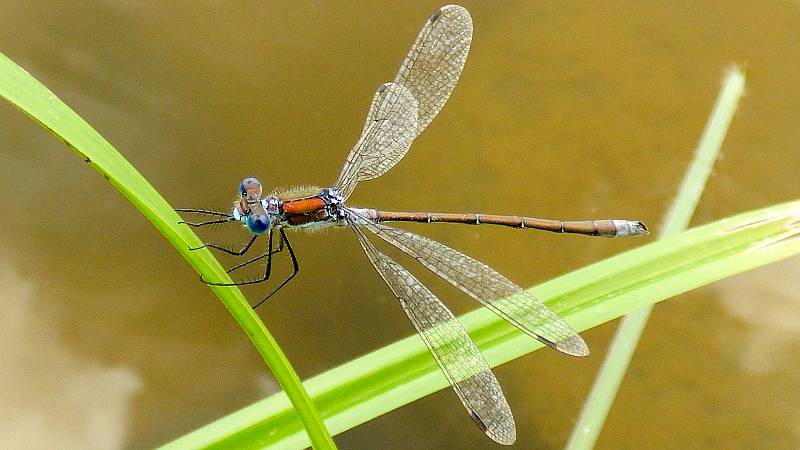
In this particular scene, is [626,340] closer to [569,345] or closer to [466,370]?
[569,345]

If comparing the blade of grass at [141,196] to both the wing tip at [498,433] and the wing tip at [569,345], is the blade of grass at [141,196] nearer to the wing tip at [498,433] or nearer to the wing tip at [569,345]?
the wing tip at [498,433]

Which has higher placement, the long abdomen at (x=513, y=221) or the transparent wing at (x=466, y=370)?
the long abdomen at (x=513, y=221)

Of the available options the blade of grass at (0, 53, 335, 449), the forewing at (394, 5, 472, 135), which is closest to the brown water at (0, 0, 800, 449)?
the forewing at (394, 5, 472, 135)

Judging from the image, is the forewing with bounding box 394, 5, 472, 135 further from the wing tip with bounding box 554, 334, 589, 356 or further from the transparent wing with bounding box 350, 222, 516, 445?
the wing tip with bounding box 554, 334, 589, 356

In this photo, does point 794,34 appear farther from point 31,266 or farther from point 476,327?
point 31,266

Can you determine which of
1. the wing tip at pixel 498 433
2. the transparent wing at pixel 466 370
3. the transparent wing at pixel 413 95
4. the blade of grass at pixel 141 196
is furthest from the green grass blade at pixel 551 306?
the transparent wing at pixel 413 95

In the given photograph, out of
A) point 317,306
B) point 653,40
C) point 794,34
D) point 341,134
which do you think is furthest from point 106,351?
point 794,34

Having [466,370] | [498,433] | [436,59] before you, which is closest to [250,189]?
[436,59]
